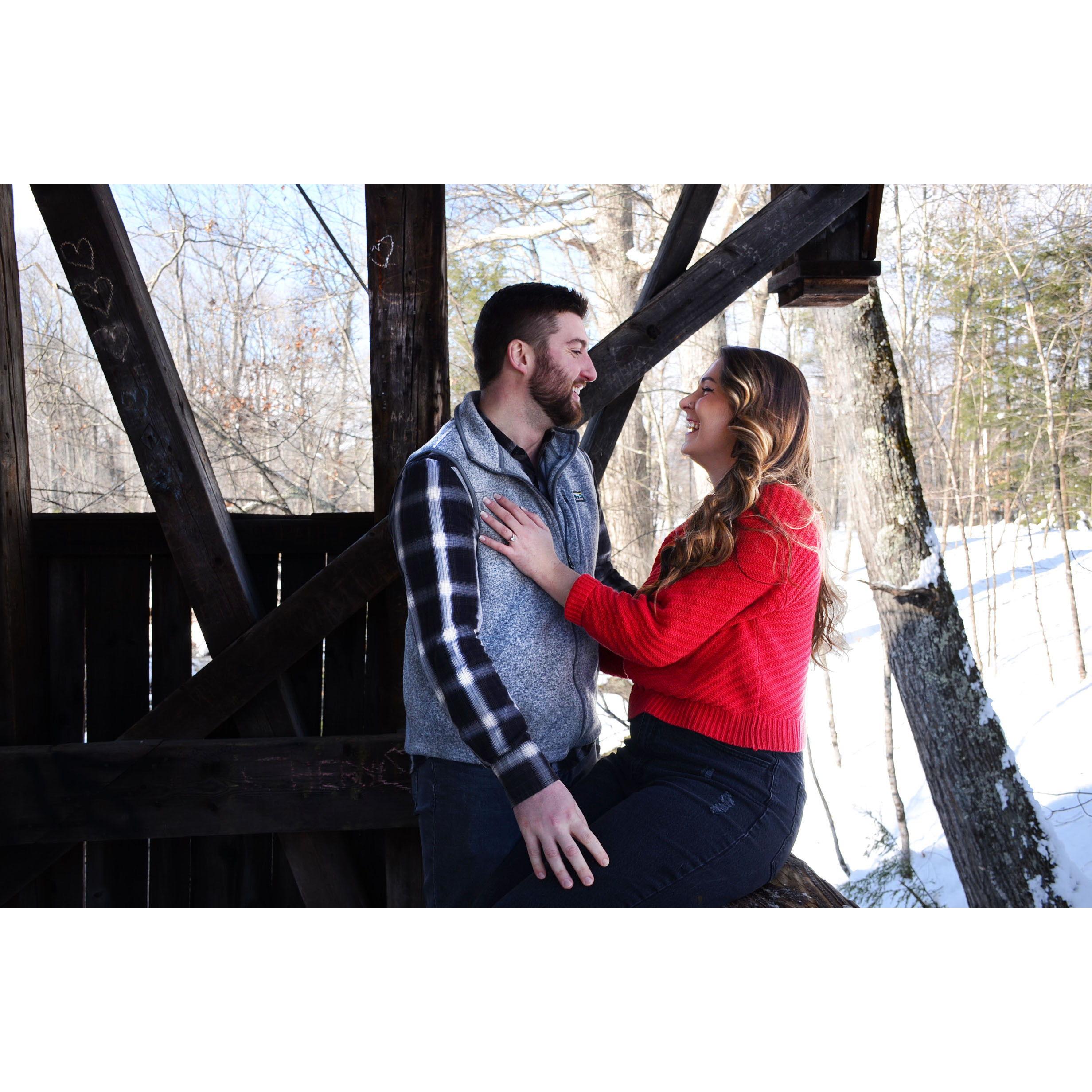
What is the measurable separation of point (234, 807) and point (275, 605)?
59cm

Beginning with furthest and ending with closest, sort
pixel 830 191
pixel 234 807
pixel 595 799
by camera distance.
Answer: pixel 830 191, pixel 234 807, pixel 595 799

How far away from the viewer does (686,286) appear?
2.52m

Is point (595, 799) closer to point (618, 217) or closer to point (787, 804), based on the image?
point (787, 804)

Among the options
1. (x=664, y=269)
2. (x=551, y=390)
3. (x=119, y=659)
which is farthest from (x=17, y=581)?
(x=664, y=269)

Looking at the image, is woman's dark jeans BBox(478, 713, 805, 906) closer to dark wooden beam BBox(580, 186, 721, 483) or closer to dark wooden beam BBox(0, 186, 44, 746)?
dark wooden beam BBox(580, 186, 721, 483)

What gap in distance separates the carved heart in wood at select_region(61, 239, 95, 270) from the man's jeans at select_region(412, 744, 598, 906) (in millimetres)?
1458

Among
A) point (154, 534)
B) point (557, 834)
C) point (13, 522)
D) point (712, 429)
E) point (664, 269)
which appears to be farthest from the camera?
point (664, 269)

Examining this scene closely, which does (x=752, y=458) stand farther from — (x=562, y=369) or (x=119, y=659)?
(x=119, y=659)

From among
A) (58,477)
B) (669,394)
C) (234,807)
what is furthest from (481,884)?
(669,394)

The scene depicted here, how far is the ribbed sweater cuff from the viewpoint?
5.78 ft

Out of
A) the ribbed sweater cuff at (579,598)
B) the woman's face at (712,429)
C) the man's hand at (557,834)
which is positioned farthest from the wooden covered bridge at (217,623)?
the man's hand at (557,834)

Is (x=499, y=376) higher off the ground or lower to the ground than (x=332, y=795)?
higher

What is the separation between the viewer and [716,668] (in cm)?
173

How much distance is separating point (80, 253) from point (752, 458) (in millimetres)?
1666
